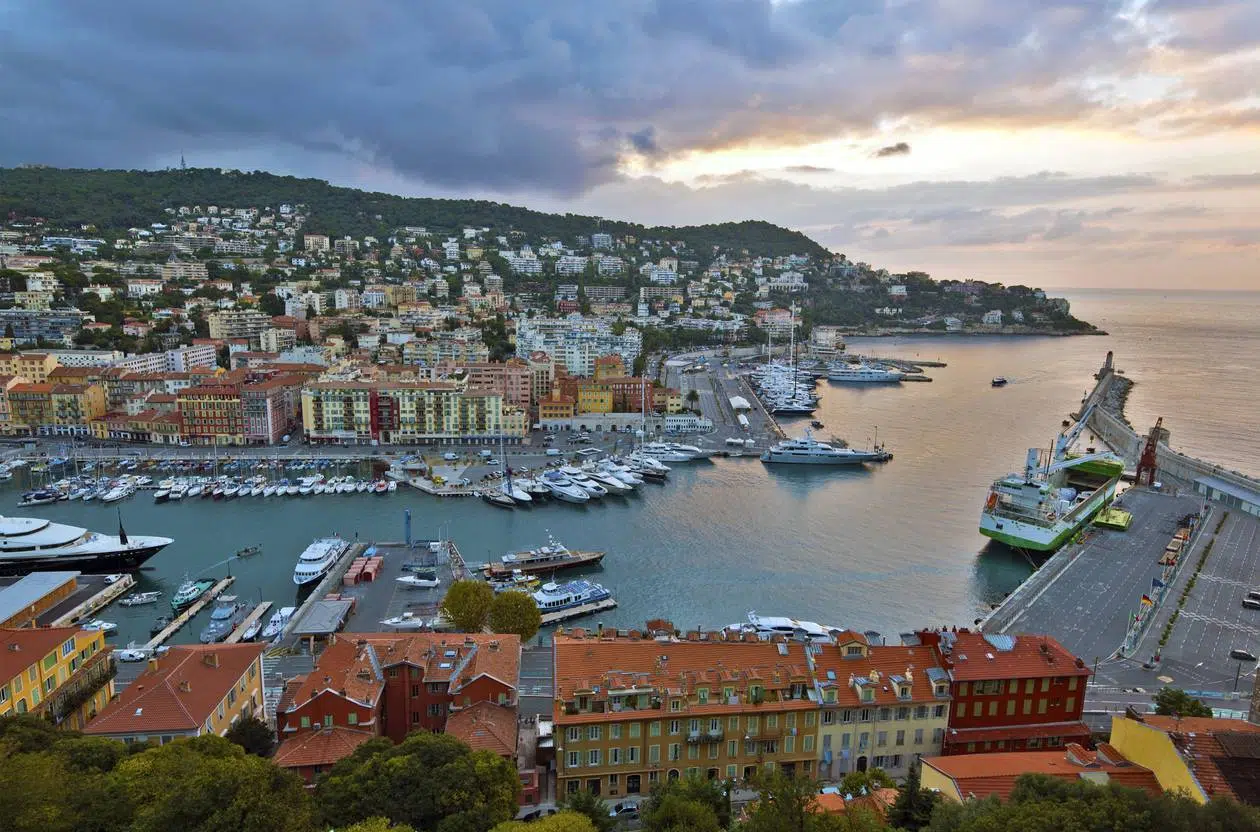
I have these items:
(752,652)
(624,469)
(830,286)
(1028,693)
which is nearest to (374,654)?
(752,652)

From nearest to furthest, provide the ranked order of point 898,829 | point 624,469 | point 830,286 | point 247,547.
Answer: point 898,829, point 247,547, point 624,469, point 830,286

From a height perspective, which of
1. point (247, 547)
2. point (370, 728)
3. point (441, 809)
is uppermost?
point (441, 809)

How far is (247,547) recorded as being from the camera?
20.9 metres

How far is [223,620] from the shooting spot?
16.1 metres

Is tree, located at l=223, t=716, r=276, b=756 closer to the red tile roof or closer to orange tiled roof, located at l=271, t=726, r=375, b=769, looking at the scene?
orange tiled roof, located at l=271, t=726, r=375, b=769

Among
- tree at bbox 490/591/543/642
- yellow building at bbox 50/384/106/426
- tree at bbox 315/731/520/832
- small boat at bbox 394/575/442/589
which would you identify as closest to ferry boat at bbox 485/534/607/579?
small boat at bbox 394/575/442/589

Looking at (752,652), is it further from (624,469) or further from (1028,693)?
(624,469)

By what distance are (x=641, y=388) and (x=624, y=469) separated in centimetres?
974

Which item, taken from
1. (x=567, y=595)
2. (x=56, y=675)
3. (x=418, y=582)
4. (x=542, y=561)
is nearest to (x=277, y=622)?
(x=418, y=582)

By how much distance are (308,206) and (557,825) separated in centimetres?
10275

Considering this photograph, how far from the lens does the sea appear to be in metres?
17.7

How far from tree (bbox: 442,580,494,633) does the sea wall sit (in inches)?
914

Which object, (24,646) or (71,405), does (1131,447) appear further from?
(71,405)

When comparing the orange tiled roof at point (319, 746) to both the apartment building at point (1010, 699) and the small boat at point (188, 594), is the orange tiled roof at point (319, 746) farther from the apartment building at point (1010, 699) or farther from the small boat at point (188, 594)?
the small boat at point (188, 594)
